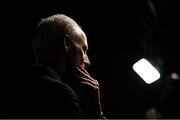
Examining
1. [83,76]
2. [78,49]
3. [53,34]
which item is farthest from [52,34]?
[83,76]

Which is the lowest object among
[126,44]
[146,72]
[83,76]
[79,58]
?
[126,44]

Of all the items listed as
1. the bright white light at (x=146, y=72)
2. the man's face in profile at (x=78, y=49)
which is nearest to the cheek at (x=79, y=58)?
the man's face in profile at (x=78, y=49)

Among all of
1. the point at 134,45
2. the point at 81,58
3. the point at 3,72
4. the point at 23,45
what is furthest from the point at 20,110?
the point at 134,45

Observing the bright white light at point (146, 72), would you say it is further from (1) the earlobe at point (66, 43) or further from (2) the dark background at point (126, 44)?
(2) the dark background at point (126, 44)

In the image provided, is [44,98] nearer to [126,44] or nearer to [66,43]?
[66,43]

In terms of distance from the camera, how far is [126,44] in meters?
6.65

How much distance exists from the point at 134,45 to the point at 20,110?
487cm

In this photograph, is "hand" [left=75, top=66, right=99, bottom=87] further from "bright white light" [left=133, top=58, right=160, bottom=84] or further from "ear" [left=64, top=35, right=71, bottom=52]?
"bright white light" [left=133, top=58, right=160, bottom=84]

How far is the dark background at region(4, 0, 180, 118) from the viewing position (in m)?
6.14

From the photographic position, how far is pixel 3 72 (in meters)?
4.79

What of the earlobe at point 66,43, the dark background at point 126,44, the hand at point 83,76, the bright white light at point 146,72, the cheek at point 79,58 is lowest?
the dark background at point 126,44

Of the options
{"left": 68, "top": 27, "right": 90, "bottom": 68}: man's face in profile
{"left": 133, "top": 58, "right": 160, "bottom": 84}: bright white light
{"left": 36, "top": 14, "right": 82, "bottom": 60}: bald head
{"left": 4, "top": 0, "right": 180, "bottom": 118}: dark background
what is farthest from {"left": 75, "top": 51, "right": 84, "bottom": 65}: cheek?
{"left": 4, "top": 0, "right": 180, "bottom": 118}: dark background

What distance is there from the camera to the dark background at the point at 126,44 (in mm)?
6141

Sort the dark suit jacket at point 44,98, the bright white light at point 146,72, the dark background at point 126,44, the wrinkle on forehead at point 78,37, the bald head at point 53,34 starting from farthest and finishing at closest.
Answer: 1. the dark background at point 126,44
2. the bright white light at point 146,72
3. the wrinkle on forehead at point 78,37
4. the bald head at point 53,34
5. the dark suit jacket at point 44,98
